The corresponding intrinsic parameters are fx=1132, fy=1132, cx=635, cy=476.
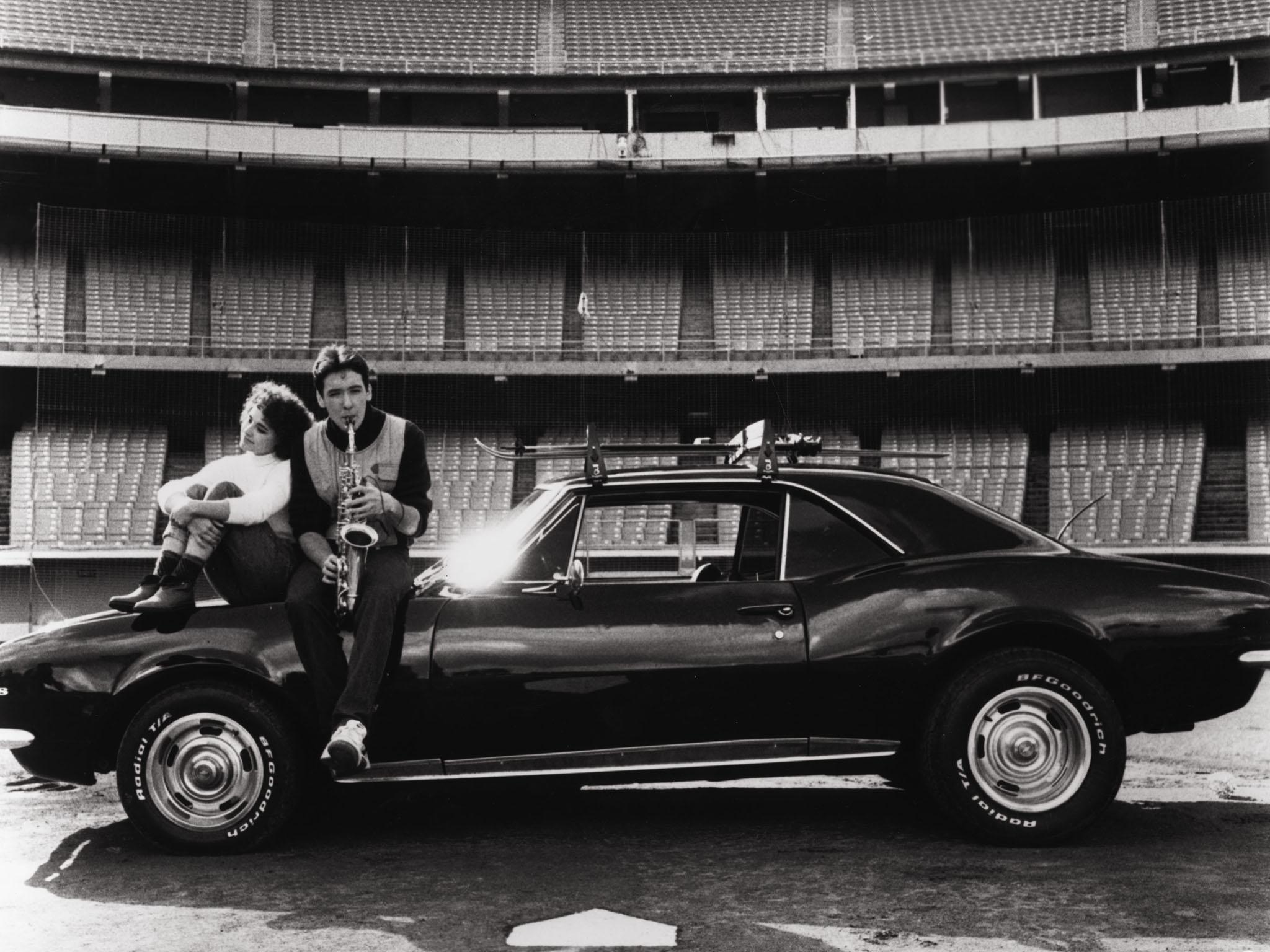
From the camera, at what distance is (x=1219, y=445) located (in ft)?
65.5

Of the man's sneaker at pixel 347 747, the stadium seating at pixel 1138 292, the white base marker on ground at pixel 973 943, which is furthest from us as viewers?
the stadium seating at pixel 1138 292

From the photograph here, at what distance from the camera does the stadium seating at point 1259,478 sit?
1817cm

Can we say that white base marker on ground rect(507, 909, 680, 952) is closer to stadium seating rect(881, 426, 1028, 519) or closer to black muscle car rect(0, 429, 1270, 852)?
black muscle car rect(0, 429, 1270, 852)

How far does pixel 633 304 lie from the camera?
21.4 metres

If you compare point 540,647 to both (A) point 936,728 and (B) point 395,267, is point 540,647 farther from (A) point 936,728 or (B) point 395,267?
(B) point 395,267

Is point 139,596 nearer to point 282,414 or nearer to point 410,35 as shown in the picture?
point 282,414

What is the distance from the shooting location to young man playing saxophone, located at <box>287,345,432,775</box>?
169 inches

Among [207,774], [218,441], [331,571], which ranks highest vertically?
[218,441]

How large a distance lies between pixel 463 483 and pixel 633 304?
15.8 feet

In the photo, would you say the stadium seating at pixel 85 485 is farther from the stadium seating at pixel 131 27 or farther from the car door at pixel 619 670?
the car door at pixel 619 670

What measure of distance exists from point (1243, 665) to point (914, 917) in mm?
1966

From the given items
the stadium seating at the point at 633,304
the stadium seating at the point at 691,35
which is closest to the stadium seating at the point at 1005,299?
the stadium seating at the point at 633,304

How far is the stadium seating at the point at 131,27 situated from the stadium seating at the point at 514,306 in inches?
272

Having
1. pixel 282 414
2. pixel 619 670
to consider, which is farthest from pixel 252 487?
pixel 619 670
